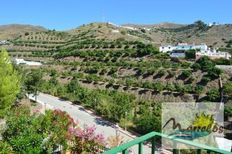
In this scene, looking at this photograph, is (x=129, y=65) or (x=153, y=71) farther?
(x=129, y=65)

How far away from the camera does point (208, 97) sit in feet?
127

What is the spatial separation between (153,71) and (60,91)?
14720 millimetres

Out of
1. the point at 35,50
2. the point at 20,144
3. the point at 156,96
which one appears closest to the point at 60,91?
the point at 156,96

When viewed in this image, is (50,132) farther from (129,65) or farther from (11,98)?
(129,65)

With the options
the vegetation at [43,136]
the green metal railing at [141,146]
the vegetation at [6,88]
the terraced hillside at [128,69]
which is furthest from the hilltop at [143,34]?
the green metal railing at [141,146]

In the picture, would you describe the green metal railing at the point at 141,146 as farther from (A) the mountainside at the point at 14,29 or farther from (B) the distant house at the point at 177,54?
(A) the mountainside at the point at 14,29

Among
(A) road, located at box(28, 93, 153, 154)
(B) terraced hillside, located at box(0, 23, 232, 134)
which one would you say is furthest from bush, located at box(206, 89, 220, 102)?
(A) road, located at box(28, 93, 153, 154)

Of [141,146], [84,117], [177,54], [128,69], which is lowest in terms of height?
[84,117]

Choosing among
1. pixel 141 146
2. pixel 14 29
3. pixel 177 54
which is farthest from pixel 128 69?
pixel 14 29

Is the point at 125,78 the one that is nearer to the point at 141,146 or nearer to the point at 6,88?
the point at 6,88

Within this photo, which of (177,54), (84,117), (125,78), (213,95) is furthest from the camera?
(177,54)

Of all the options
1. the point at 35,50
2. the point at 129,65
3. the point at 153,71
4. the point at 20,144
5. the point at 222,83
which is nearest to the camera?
the point at 20,144

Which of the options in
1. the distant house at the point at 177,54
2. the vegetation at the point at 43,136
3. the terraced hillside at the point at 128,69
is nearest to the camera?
the vegetation at the point at 43,136

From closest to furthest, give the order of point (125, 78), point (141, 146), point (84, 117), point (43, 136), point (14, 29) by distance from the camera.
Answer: point (141, 146) < point (43, 136) < point (84, 117) < point (125, 78) < point (14, 29)
